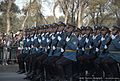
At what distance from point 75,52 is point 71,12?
3336 cm

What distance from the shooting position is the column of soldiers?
15.4m

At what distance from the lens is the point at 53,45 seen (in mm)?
16125

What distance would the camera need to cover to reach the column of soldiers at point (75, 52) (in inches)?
605

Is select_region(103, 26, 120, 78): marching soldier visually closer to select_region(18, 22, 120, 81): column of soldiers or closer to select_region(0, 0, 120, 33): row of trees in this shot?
select_region(18, 22, 120, 81): column of soldiers

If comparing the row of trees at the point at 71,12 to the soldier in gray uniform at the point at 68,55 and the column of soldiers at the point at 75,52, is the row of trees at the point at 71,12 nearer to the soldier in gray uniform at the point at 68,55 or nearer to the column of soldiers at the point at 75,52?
the column of soldiers at the point at 75,52

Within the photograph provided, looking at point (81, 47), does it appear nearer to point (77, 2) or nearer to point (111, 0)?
point (77, 2)

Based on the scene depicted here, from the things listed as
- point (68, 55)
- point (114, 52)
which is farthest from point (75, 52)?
point (114, 52)

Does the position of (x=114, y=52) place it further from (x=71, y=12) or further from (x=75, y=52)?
(x=71, y=12)

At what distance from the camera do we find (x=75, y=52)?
15141 mm

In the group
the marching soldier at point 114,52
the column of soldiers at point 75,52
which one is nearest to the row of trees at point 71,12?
the column of soldiers at point 75,52

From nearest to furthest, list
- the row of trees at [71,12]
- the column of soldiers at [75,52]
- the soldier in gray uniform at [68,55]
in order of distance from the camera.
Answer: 1. the soldier in gray uniform at [68,55]
2. the column of soldiers at [75,52]
3. the row of trees at [71,12]

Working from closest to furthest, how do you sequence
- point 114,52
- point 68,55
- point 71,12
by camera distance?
point 68,55, point 114,52, point 71,12

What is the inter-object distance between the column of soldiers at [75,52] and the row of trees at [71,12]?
23537mm

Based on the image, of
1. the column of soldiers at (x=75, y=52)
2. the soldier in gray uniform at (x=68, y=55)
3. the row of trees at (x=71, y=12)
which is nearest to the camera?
the soldier in gray uniform at (x=68, y=55)
